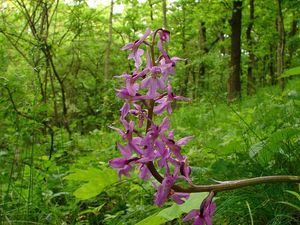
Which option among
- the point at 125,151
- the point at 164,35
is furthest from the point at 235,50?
the point at 125,151

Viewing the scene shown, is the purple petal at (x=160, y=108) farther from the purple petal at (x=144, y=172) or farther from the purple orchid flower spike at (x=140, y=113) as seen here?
the purple petal at (x=144, y=172)

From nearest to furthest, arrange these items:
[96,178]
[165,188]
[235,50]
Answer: [165,188] < [96,178] < [235,50]

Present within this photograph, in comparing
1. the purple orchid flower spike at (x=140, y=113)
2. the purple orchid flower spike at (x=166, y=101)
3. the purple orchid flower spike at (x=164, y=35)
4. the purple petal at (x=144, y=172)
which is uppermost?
the purple orchid flower spike at (x=164, y=35)

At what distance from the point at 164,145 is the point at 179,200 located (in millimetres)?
174

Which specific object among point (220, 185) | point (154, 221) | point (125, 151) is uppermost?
point (125, 151)

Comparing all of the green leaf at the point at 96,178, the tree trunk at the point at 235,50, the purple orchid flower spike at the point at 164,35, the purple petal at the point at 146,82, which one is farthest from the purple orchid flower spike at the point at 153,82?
the tree trunk at the point at 235,50

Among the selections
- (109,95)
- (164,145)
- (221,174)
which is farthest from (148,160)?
(109,95)

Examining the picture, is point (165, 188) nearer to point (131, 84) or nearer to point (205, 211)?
point (205, 211)

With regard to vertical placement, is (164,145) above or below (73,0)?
below

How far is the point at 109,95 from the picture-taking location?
6836 mm

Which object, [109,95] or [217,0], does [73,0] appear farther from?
[217,0]

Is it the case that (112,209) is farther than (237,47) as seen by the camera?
No

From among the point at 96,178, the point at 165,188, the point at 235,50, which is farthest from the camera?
the point at 235,50

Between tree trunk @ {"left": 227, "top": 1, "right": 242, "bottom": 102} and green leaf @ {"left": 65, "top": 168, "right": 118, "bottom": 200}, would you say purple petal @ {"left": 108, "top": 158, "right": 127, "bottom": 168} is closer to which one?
green leaf @ {"left": 65, "top": 168, "right": 118, "bottom": 200}
